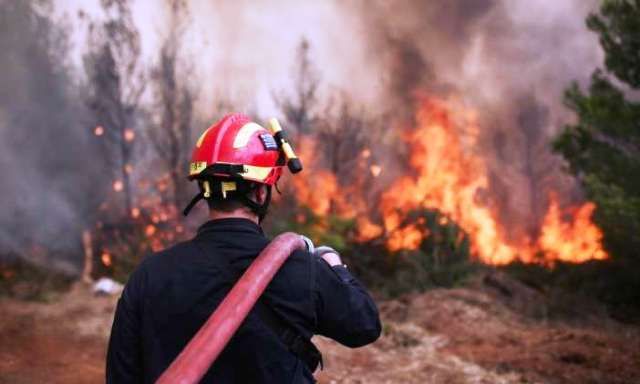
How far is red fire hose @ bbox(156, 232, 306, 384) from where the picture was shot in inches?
62.2

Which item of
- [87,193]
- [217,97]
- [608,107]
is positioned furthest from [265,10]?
[608,107]

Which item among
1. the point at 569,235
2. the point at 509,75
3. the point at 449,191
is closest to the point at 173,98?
the point at 449,191

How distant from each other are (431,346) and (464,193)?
12993mm

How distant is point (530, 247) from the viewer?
20656 mm

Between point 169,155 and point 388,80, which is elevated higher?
point 388,80

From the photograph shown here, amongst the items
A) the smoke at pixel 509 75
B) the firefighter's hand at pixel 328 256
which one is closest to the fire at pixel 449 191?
the smoke at pixel 509 75

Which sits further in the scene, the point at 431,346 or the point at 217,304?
the point at 431,346

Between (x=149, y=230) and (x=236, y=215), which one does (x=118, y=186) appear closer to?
(x=149, y=230)

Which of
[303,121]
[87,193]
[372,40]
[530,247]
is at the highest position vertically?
[372,40]

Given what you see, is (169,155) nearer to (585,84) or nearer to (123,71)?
(123,71)

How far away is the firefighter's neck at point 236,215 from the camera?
6.73ft

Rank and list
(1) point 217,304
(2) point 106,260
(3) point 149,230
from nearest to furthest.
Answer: (1) point 217,304 < (2) point 106,260 < (3) point 149,230

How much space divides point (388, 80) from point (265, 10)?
756 centimetres

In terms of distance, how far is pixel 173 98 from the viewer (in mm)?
19094
